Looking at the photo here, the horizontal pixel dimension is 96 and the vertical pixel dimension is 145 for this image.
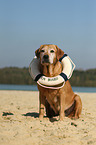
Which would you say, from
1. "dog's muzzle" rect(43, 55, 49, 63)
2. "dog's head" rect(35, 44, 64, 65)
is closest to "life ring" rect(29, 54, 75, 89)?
"dog's head" rect(35, 44, 64, 65)

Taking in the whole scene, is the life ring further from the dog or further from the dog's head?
the dog's head

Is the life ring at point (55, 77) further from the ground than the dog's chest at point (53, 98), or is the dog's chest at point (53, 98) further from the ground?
the life ring at point (55, 77)

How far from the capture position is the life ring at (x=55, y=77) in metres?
5.06

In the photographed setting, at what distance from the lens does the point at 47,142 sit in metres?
3.69

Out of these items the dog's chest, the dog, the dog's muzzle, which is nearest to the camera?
the dog's muzzle

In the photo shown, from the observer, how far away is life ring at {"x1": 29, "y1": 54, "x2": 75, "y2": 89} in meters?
5.06

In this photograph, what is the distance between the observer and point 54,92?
5.18m

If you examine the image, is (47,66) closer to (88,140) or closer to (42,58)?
(42,58)

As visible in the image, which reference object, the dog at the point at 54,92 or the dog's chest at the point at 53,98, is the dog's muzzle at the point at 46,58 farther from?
the dog's chest at the point at 53,98


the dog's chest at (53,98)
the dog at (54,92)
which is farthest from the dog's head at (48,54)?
the dog's chest at (53,98)

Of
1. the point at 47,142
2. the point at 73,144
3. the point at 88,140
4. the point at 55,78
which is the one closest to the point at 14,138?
the point at 47,142

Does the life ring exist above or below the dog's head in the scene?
below

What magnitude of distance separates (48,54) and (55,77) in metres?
0.65

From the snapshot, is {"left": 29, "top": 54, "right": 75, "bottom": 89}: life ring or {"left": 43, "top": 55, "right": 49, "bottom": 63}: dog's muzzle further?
{"left": 29, "top": 54, "right": 75, "bottom": 89}: life ring
